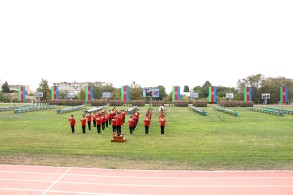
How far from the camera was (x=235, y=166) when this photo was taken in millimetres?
12469

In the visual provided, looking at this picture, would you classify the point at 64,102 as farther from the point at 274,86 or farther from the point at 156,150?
the point at 274,86

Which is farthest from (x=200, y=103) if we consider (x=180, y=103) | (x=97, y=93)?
(x=97, y=93)

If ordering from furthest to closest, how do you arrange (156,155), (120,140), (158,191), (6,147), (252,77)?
1. (252,77)
2. (120,140)
3. (6,147)
4. (156,155)
5. (158,191)

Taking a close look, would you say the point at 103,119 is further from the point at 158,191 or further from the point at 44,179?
the point at 158,191

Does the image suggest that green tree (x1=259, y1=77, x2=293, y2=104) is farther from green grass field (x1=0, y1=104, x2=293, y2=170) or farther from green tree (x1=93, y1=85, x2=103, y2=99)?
green grass field (x1=0, y1=104, x2=293, y2=170)

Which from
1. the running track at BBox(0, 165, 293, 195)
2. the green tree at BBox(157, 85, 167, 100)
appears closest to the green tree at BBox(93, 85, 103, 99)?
the green tree at BBox(157, 85, 167, 100)

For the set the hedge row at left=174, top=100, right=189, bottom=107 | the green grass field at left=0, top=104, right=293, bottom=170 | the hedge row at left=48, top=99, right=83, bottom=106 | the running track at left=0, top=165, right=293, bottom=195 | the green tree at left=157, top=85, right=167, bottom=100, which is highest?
the green tree at left=157, top=85, right=167, bottom=100

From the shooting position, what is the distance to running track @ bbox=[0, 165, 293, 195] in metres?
9.64

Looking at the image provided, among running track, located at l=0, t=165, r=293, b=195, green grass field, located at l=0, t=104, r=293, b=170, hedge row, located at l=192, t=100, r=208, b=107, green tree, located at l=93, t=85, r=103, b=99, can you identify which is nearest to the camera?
running track, located at l=0, t=165, r=293, b=195

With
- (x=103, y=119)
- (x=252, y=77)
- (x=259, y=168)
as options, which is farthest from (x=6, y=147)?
(x=252, y=77)

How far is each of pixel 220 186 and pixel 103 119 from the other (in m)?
14.6

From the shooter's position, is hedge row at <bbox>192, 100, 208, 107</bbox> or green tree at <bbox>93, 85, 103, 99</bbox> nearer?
hedge row at <bbox>192, 100, 208, 107</bbox>

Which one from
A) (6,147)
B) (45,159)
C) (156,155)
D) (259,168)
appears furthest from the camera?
(6,147)

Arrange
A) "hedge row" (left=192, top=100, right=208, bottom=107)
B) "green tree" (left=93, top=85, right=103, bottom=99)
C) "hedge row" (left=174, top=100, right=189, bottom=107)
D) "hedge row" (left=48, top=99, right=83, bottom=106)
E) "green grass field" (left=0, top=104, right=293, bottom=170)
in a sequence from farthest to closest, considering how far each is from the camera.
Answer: "green tree" (left=93, top=85, right=103, bottom=99), "hedge row" (left=174, top=100, right=189, bottom=107), "hedge row" (left=48, top=99, right=83, bottom=106), "hedge row" (left=192, top=100, right=208, bottom=107), "green grass field" (left=0, top=104, right=293, bottom=170)
